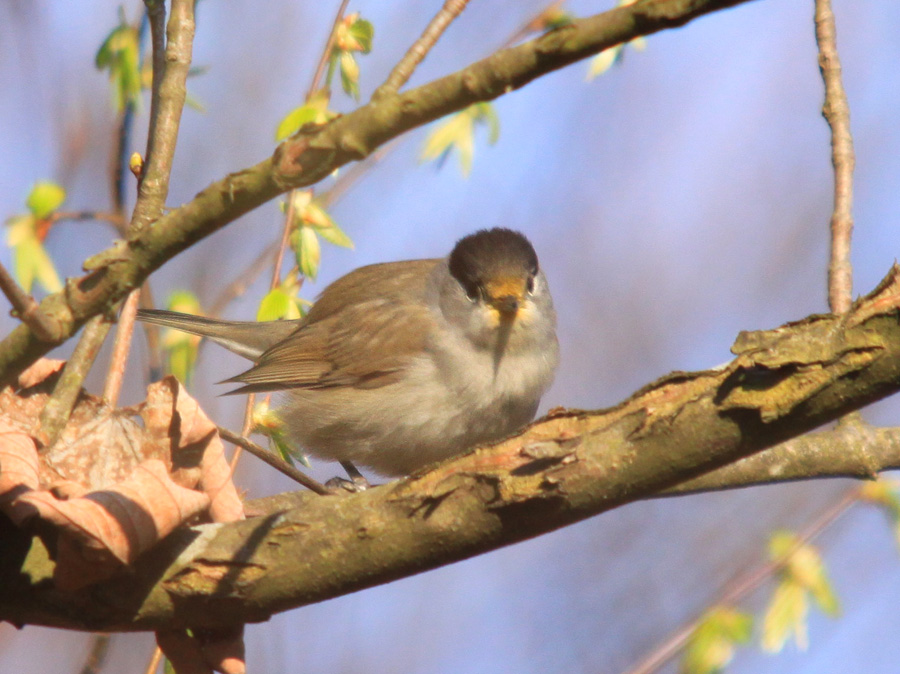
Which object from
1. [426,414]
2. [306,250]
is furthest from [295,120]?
[426,414]

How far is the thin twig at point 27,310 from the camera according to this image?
1.43 meters

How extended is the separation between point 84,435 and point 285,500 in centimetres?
101

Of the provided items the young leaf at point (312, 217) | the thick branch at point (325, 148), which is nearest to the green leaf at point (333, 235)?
the young leaf at point (312, 217)

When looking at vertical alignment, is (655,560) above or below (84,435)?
above

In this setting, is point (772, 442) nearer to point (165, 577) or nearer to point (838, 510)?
point (165, 577)

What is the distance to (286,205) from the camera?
120 inches

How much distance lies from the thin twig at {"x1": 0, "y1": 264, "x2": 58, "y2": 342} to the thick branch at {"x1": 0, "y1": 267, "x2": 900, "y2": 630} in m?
0.49

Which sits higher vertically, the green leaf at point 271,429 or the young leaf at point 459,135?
the young leaf at point 459,135

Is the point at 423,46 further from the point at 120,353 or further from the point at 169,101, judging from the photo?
the point at 120,353

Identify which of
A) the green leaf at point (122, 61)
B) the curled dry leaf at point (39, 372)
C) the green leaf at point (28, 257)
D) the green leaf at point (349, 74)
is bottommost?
the curled dry leaf at point (39, 372)

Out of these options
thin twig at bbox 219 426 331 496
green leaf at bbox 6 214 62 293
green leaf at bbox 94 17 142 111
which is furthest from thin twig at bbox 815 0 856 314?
green leaf at bbox 6 214 62 293

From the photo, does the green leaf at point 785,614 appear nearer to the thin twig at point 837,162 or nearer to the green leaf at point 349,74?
the thin twig at point 837,162

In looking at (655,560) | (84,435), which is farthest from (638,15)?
(655,560)

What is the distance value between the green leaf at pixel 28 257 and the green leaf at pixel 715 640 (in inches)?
98.3
